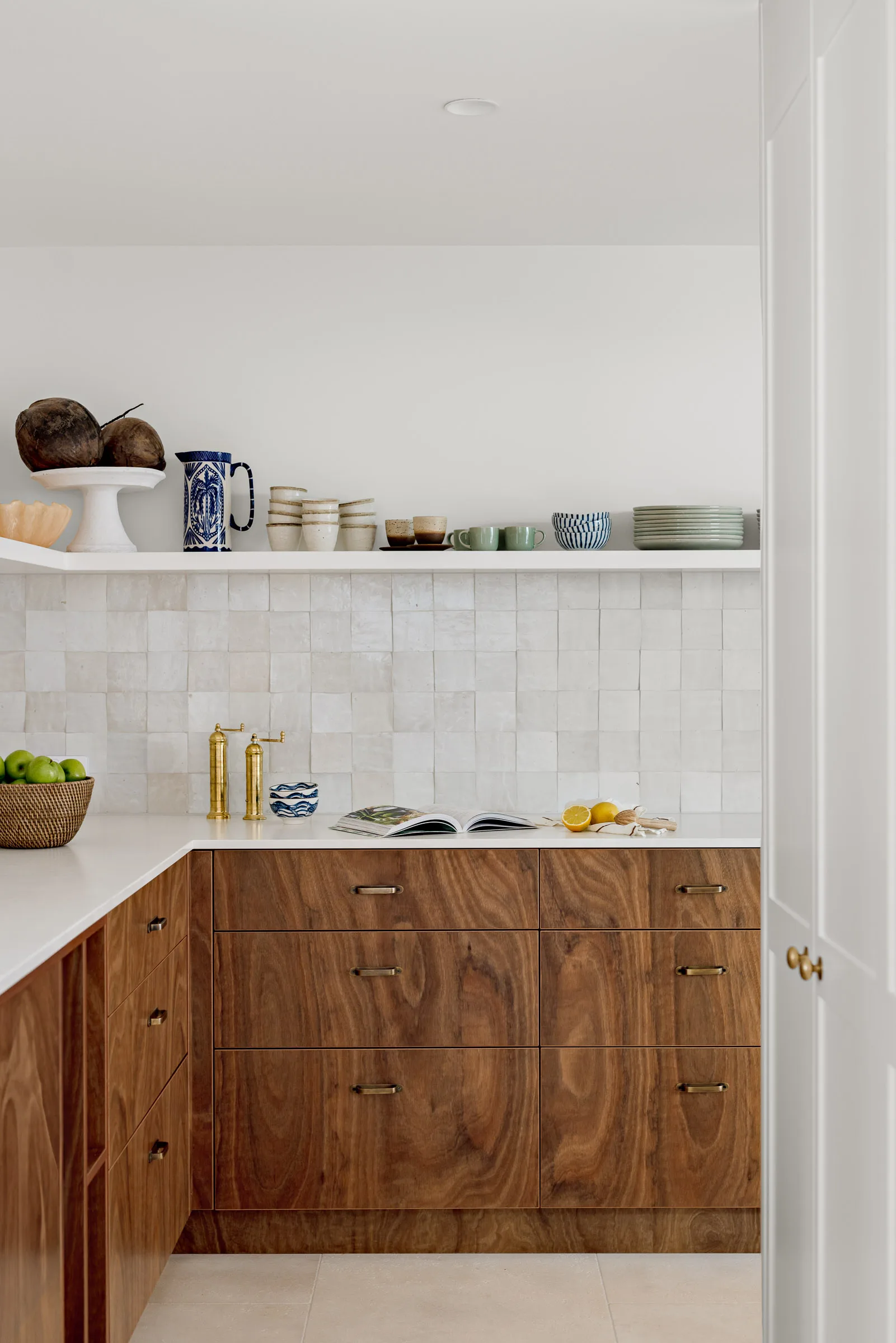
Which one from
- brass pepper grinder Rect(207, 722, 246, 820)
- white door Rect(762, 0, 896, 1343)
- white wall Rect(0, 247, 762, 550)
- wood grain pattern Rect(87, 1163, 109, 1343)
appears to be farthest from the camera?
white wall Rect(0, 247, 762, 550)

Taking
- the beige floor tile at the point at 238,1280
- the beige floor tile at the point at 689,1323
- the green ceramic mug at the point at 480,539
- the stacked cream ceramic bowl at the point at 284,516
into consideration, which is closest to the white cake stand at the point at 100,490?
the stacked cream ceramic bowl at the point at 284,516

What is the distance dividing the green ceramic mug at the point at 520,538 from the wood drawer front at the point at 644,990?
99cm

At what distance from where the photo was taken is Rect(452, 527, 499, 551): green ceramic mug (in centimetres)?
309

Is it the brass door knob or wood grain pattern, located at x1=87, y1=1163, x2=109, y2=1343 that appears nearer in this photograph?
the brass door knob

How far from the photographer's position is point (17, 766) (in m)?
2.75

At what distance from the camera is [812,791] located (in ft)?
5.49

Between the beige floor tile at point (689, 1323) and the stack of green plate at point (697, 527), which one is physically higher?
the stack of green plate at point (697, 527)

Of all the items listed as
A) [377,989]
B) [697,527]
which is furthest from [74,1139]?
[697,527]

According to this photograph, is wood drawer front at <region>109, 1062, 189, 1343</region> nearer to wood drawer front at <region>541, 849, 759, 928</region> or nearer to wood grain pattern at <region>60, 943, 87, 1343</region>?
wood grain pattern at <region>60, 943, 87, 1343</region>

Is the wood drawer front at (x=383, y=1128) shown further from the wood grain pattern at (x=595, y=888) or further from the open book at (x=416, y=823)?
the open book at (x=416, y=823)

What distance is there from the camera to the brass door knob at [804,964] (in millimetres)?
1639

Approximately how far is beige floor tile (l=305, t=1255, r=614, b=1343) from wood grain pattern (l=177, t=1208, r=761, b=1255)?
0.03 meters

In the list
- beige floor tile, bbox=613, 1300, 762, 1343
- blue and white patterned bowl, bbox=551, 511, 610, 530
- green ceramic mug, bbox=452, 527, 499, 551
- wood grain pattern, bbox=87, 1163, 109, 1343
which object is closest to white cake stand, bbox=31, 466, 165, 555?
green ceramic mug, bbox=452, 527, 499, 551

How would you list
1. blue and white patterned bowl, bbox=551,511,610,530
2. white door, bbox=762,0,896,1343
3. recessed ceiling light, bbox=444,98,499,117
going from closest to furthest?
white door, bbox=762,0,896,1343
recessed ceiling light, bbox=444,98,499,117
blue and white patterned bowl, bbox=551,511,610,530
